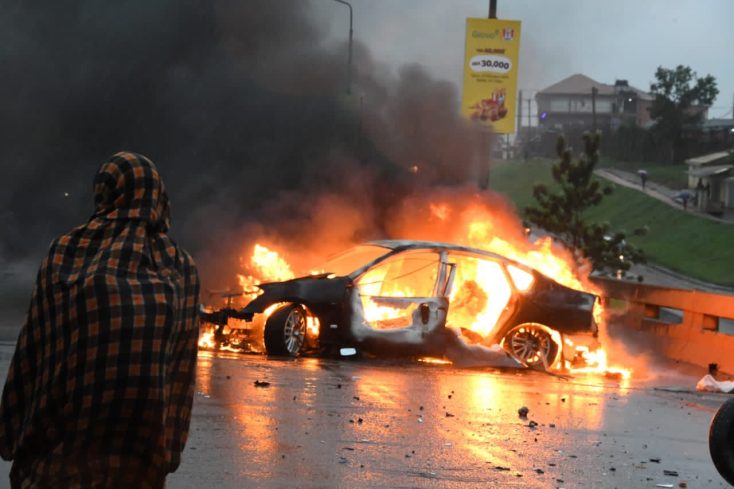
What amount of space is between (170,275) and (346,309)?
8437 mm

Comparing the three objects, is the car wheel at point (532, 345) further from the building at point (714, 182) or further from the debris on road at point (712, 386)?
the building at point (714, 182)

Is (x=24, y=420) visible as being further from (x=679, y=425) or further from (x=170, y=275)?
(x=679, y=425)

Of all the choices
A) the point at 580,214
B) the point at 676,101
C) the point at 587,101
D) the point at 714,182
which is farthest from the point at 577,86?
the point at 580,214

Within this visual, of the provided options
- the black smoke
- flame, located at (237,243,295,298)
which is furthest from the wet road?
the black smoke

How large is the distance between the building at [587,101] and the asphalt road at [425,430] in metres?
102

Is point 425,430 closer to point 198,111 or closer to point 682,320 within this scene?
point 682,320

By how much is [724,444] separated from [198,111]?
67.1 feet

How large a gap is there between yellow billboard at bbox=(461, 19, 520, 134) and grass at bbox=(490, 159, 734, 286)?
2738cm

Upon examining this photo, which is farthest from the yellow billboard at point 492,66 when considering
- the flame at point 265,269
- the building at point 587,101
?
the building at point 587,101

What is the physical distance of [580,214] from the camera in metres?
26.2

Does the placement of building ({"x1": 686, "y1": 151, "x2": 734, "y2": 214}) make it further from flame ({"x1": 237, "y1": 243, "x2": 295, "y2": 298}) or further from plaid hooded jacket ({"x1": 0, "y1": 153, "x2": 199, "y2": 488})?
plaid hooded jacket ({"x1": 0, "y1": 153, "x2": 199, "y2": 488})

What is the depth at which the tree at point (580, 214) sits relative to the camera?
25172mm

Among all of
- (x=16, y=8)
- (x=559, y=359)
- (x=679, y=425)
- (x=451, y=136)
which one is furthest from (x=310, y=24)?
(x=679, y=425)

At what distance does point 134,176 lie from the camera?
3.32 meters
